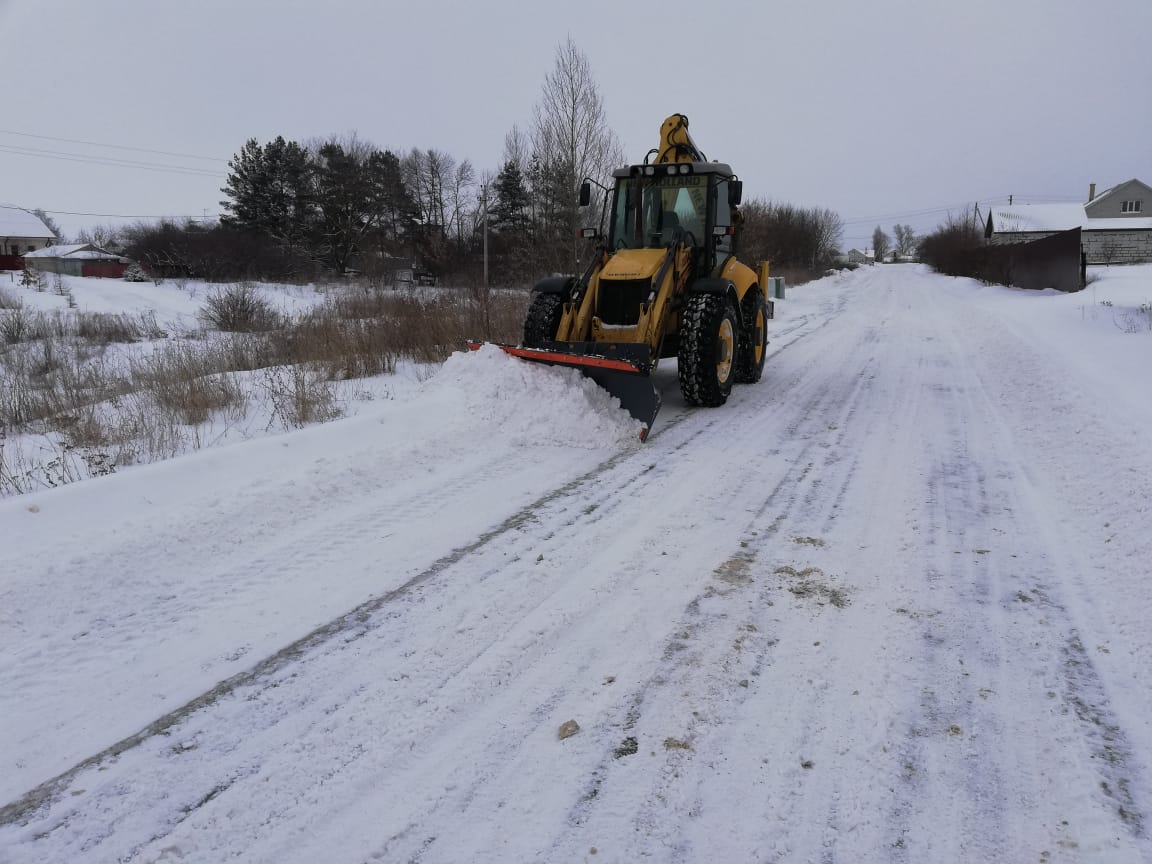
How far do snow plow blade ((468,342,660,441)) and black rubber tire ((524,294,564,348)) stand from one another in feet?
2.51

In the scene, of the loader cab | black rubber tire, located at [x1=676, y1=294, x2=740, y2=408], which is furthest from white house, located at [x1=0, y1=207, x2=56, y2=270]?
black rubber tire, located at [x1=676, y1=294, x2=740, y2=408]

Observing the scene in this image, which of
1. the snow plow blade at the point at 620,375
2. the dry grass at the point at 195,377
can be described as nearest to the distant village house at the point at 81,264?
the dry grass at the point at 195,377

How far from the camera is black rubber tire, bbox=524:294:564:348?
778 centimetres

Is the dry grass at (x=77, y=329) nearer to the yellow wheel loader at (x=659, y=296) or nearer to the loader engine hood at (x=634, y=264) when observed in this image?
the yellow wheel loader at (x=659, y=296)

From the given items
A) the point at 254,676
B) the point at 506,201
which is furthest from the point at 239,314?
the point at 506,201

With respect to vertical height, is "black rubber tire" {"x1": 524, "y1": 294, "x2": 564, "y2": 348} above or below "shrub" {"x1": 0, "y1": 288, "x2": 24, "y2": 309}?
below

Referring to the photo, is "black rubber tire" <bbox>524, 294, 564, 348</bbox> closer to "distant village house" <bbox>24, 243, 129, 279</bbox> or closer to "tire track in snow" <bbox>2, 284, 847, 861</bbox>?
"tire track in snow" <bbox>2, 284, 847, 861</bbox>

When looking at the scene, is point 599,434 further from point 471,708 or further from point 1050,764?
point 1050,764

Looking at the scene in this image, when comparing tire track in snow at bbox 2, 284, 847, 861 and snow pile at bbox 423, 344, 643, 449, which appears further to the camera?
snow pile at bbox 423, 344, 643, 449

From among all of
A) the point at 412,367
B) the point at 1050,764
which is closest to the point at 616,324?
the point at 412,367

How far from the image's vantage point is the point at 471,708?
2.71 meters

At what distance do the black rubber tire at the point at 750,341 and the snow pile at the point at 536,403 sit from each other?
3101 mm

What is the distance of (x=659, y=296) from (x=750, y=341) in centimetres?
229

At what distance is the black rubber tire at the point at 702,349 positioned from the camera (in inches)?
293
